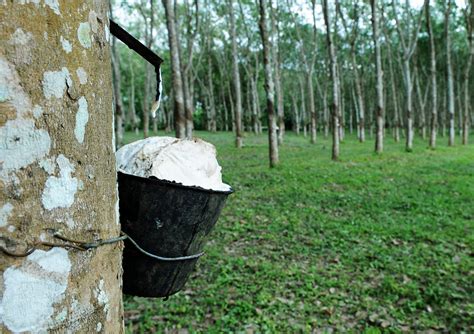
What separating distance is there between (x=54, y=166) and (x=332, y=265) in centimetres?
456

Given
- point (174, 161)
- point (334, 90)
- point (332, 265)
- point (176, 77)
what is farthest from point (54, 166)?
point (334, 90)

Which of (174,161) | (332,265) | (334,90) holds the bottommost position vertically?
(332,265)

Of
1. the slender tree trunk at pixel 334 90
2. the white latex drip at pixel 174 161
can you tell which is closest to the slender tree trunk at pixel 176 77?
the slender tree trunk at pixel 334 90

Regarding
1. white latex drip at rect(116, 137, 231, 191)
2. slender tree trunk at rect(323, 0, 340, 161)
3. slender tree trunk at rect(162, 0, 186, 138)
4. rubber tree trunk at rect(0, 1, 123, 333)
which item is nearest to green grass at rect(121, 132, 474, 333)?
slender tree trunk at rect(162, 0, 186, 138)

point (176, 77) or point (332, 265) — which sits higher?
point (176, 77)

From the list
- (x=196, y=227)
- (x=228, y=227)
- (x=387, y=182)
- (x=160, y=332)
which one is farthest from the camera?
(x=387, y=182)

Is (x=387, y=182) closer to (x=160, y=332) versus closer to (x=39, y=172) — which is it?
(x=160, y=332)

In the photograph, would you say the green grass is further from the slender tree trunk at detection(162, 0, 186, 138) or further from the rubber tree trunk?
the rubber tree trunk

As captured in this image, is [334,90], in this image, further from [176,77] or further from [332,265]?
[332,265]

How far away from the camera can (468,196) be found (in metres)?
8.10

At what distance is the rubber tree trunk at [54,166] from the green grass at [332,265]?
2.88m

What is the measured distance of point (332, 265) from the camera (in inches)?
195

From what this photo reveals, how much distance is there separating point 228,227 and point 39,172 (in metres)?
5.72

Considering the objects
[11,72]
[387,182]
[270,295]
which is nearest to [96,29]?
[11,72]
